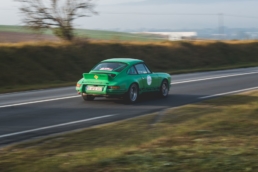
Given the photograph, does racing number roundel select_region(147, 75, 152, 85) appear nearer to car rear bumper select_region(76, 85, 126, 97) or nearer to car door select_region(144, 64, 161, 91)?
car door select_region(144, 64, 161, 91)

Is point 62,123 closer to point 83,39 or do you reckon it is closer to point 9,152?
point 9,152

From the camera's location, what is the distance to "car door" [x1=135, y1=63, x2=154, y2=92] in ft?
59.2

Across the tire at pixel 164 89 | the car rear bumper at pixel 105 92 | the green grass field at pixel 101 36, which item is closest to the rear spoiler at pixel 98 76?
the car rear bumper at pixel 105 92

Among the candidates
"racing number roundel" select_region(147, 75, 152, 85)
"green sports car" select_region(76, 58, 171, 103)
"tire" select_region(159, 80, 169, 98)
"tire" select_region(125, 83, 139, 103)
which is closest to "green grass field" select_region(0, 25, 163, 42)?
"tire" select_region(159, 80, 169, 98)

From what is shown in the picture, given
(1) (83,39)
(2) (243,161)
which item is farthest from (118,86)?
(1) (83,39)

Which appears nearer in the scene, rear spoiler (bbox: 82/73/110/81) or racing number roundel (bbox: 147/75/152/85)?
rear spoiler (bbox: 82/73/110/81)

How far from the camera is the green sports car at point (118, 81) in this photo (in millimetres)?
16812

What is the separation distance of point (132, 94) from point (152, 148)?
820 cm

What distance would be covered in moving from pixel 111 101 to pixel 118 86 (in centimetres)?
111

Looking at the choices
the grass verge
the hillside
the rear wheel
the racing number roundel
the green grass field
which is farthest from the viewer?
the green grass field

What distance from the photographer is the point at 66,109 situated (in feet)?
51.2

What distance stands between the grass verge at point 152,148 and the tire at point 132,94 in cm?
336

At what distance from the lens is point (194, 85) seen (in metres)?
24.2

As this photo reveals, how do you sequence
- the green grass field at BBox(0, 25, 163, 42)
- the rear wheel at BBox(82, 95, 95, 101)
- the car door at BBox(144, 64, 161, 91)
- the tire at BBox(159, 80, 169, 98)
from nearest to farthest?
the rear wheel at BBox(82, 95, 95, 101), the car door at BBox(144, 64, 161, 91), the tire at BBox(159, 80, 169, 98), the green grass field at BBox(0, 25, 163, 42)
